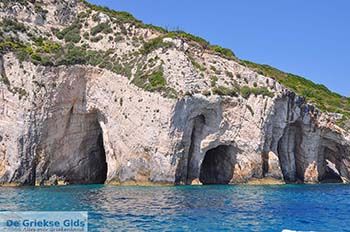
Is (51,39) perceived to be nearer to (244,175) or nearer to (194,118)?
(194,118)

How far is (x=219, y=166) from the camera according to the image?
176ft

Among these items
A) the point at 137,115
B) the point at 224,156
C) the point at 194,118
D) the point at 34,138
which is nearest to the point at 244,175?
the point at 224,156

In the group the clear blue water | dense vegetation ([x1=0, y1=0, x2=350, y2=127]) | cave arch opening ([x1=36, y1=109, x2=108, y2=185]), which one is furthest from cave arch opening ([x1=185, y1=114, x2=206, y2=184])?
the clear blue water

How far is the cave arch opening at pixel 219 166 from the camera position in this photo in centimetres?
5175

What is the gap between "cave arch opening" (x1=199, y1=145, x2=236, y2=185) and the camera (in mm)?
51750

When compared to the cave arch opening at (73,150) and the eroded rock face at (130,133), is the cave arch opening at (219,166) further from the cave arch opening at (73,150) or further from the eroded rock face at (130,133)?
the cave arch opening at (73,150)

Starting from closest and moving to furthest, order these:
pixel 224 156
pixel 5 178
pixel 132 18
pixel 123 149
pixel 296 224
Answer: pixel 296 224 → pixel 5 178 → pixel 123 149 → pixel 224 156 → pixel 132 18

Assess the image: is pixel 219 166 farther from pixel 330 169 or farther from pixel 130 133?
pixel 330 169

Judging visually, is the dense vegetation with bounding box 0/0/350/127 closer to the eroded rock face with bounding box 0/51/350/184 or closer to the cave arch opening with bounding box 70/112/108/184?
the eroded rock face with bounding box 0/51/350/184

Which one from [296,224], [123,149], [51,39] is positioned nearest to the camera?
[296,224]

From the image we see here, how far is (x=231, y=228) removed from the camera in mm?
20031

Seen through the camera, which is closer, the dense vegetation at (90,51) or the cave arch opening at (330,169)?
the dense vegetation at (90,51)

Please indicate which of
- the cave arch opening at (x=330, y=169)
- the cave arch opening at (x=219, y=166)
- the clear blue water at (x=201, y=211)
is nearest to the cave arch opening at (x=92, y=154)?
the cave arch opening at (x=219, y=166)

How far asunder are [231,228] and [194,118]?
3012 centimetres
